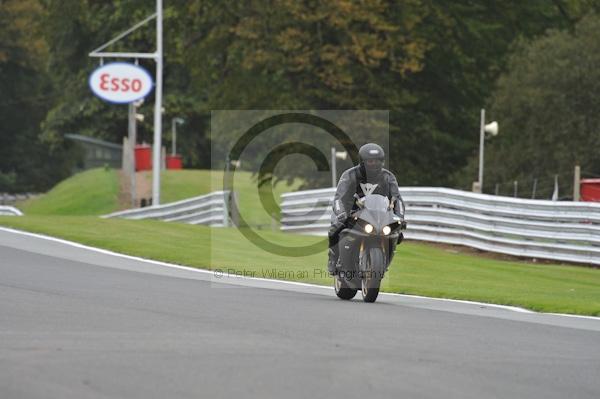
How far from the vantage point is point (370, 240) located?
44.1 ft

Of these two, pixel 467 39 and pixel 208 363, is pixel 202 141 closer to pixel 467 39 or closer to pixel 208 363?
pixel 467 39

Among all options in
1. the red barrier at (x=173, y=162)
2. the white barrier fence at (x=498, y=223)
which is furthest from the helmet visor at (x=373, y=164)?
the red barrier at (x=173, y=162)

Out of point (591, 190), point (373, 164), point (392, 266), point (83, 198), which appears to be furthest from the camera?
point (83, 198)

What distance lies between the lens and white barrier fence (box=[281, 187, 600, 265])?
77.8 ft

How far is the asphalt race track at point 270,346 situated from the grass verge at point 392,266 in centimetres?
209

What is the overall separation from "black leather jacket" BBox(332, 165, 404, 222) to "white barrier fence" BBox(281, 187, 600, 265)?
1033 centimetres

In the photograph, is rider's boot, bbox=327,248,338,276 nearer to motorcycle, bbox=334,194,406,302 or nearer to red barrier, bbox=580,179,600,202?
motorcycle, bbox=334,194,406,302

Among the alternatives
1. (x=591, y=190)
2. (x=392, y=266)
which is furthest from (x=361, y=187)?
(x=591, y=190)

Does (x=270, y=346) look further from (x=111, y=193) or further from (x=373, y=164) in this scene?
(x=111, y=193)

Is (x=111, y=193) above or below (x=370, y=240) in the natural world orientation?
below

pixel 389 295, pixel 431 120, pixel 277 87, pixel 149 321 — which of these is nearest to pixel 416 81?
pixel 431 120

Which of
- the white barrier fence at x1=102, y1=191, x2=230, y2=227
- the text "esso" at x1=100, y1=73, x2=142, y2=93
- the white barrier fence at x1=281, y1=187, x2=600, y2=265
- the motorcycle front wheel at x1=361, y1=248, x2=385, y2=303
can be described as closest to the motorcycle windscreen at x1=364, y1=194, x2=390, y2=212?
the motorcycle front wheel at x1=361, y1=248, x2=385, y2=303

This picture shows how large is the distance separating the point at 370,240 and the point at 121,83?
3068 cm

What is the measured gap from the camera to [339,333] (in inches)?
400
